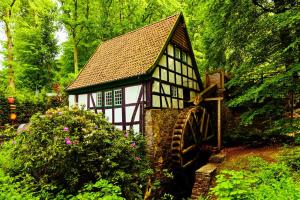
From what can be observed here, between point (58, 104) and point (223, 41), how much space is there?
41.4 ft

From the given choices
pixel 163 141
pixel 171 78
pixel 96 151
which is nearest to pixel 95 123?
pixel 96 151

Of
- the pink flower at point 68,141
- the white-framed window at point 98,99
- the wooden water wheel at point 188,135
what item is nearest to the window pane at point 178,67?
the wooden water wheel at point 188,135

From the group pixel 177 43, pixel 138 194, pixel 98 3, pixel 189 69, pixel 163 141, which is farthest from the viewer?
pixel 98 3

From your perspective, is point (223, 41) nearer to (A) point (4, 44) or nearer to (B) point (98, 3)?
(B) point (98, 3)

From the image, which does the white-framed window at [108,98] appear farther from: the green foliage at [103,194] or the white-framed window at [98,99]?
the green foliage at [103,194]

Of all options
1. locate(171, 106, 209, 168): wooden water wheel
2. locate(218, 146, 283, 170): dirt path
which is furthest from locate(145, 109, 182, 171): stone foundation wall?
locate(218, 146, 283, 170): dirt path

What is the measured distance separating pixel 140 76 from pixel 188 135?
3740 millimetres

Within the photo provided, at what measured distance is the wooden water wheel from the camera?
394 inches

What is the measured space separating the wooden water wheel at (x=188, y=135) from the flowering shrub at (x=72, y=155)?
2323mm

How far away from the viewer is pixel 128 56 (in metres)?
12.0

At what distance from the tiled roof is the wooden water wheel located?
2.89m

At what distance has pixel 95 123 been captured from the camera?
8219 mm

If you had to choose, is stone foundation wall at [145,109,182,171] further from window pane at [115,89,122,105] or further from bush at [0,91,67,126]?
bush at [0,91,67,126]

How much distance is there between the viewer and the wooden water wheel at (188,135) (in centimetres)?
1001
